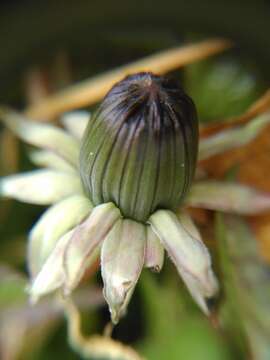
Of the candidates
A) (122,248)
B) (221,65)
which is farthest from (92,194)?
(221,65)

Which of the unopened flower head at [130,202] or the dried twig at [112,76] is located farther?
the dried twig at [112,76]

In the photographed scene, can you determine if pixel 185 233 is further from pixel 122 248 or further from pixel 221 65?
pixel 221 65

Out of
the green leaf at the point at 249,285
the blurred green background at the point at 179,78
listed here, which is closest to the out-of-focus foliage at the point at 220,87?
the blurred green background at the point at 179,78

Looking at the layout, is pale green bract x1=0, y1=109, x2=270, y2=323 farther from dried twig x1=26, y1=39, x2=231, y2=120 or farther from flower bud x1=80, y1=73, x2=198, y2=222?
dried twig x1=26, y1=39, x2=231, y2=120

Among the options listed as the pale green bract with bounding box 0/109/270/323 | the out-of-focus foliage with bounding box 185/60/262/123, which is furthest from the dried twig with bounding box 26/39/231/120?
the pale green bract with bounding box 0/109/270/323

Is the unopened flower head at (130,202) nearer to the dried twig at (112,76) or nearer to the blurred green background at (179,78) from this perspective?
the blurred green background at (179,78)

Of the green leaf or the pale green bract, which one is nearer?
the pale green bract

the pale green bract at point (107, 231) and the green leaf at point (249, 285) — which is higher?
the pale green bract at point (107, 231)
